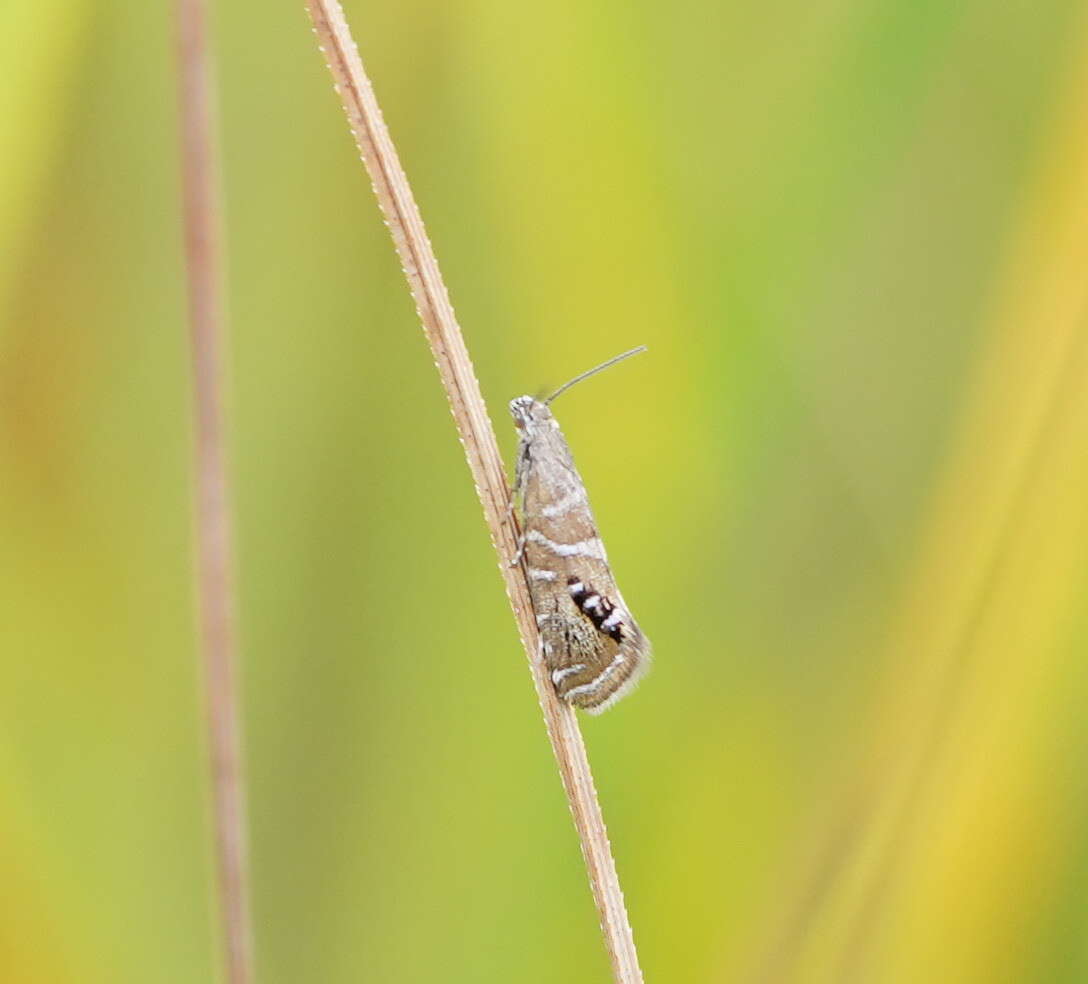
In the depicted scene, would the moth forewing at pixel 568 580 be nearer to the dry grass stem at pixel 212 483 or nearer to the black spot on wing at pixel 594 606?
the black spot on wing at pixel 594 606

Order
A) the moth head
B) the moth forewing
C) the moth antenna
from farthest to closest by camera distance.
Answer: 1. the moth head
2. the moth antenna
3. the moth forewing

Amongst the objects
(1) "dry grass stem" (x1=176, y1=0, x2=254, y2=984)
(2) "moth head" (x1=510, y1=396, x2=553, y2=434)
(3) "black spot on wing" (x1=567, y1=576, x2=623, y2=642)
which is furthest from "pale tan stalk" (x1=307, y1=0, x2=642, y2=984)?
(2) "moth head" (x1=510, y1=396, x2=553, y2=434)

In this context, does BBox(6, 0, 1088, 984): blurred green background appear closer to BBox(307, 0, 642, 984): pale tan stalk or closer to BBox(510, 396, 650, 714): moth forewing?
BBox(510, 396, 650, 714): moth forewing

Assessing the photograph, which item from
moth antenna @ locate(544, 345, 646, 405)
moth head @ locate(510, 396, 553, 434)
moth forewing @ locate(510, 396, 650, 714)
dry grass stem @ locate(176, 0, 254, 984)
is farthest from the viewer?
moth head @ locate(510, 396, 553, 434)

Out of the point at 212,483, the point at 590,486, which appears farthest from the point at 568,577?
the point at 212,483

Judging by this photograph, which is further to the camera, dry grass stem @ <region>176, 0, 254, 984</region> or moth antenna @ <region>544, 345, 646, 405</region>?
moth antenna @ <region>544, 345, 646, 405</region>

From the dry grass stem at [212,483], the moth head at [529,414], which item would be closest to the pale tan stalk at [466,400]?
the dry grass stem at [212,483]

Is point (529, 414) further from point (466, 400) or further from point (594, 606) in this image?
point (466, 400)

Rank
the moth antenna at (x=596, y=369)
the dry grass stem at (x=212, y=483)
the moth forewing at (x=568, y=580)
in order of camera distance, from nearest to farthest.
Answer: the dry grass stem at (x=212, y=483) → the moth forewing at (x=568, y=580) → the moth antenna at (x=596, y=369)
